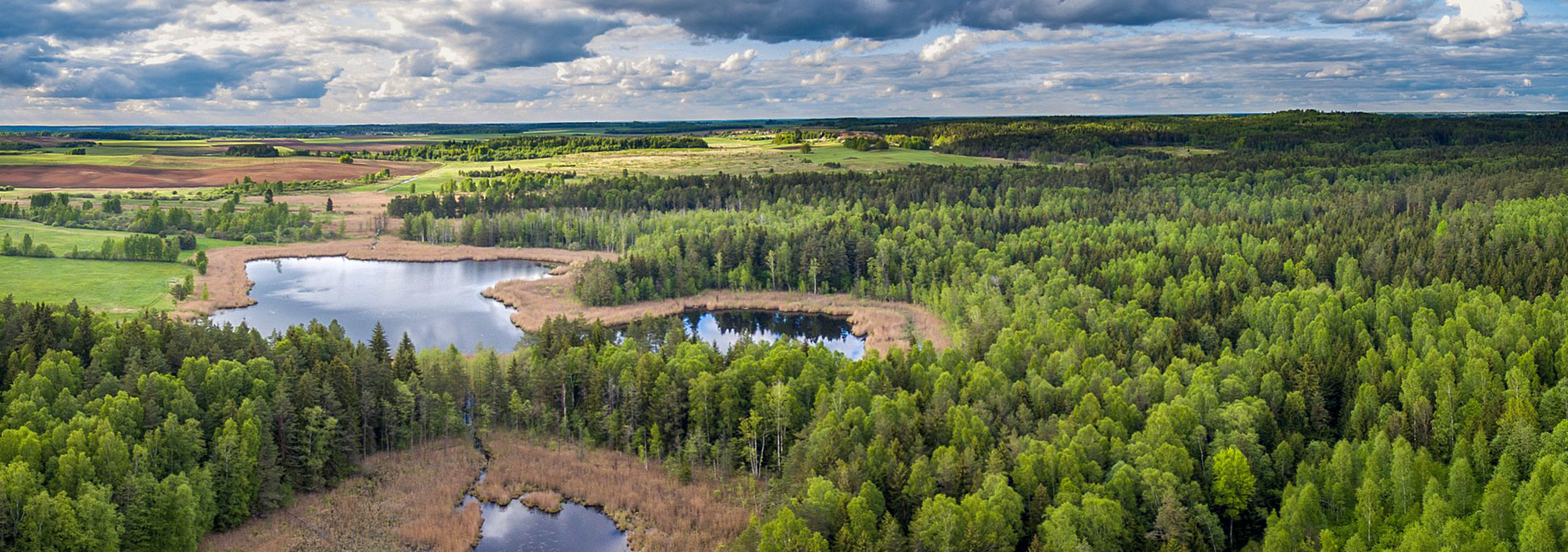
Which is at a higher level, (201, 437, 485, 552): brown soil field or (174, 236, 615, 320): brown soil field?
(174, 236, 615, 320): brown soil field

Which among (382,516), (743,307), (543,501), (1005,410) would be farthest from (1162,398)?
(743,307)

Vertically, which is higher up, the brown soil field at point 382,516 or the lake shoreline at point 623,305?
the lake shoreline at point 623,305

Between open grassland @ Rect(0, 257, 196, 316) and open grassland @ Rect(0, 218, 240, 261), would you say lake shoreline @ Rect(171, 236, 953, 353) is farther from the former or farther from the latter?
open grassland @ Rect(0, 218, 240, 261)

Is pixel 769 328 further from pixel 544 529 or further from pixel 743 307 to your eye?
pixel 544 529

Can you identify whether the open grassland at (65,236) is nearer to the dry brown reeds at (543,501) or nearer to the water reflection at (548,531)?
the dry brown reeds at (543,501)

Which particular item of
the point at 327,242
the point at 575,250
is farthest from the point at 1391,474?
the point at 327,242

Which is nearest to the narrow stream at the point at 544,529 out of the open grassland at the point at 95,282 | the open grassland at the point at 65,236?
the open grassland at the point at 95,282

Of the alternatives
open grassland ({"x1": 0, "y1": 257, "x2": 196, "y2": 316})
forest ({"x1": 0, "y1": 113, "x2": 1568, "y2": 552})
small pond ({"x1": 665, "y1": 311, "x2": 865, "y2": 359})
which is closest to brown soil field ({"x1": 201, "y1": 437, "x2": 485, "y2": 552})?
forest ({"x1": 0, "y1": 113, "x2": 1568, "y2": 552})
